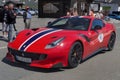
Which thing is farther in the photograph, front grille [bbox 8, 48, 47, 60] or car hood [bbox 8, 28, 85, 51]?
car hood [bbox 8, 28, 85, 51]

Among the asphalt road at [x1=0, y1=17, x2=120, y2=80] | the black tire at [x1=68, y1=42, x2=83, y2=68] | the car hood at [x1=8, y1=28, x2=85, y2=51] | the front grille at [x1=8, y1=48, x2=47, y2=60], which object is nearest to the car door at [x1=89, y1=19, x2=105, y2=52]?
the asphalt road at [x1=0, y1=17, x2=120, y2=80]

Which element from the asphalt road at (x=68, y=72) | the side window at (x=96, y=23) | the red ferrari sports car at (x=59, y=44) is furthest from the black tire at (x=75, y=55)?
the side window at (x=96, y=23)

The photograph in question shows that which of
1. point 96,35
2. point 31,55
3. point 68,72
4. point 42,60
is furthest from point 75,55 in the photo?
point 96,35

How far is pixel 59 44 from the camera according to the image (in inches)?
274

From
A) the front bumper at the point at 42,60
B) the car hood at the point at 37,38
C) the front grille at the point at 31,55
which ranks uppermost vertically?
the car hood at the point at 37,38

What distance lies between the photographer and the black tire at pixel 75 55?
7181mm

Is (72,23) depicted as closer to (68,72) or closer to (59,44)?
(59,44)

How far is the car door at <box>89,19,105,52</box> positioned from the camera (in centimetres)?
826

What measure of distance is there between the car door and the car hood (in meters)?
0.60

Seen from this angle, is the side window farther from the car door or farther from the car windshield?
the car windshield

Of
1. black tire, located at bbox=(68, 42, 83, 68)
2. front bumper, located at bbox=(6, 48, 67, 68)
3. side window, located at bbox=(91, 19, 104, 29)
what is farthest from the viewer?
side window, located at bbox=(91, 19, 104, 29)

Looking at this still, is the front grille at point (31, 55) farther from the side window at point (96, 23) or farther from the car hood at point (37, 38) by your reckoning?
the side window at point (96, 23)

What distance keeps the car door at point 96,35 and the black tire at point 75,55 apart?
714 mm

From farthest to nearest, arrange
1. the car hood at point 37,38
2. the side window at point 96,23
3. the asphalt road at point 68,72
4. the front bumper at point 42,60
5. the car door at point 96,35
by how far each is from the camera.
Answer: the side window at point 96,23 < the car door at point 96,35 < the car hood at point 37,38 < the front bumper at point 42,60 < the asphalt road at point 68,72
